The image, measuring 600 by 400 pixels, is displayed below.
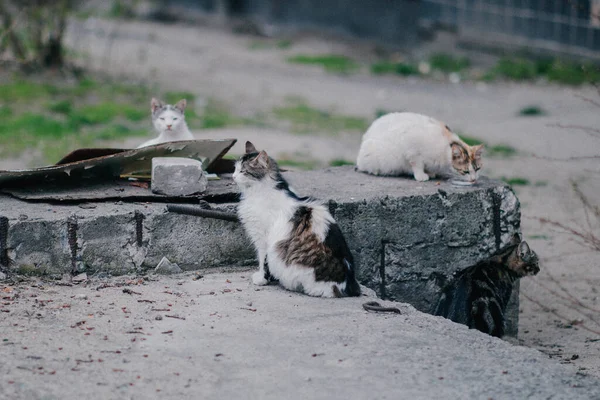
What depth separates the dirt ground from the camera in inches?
248

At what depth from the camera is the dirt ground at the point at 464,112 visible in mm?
6297

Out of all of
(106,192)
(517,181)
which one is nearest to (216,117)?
(517,181)

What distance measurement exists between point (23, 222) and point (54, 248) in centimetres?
22

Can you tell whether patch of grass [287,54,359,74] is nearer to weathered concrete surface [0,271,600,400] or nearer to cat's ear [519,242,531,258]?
cat's ear [519,242,531,258]

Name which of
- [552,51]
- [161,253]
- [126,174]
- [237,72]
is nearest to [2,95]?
[237,72]

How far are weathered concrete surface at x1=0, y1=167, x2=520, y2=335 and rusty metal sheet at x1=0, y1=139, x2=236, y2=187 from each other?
24cm

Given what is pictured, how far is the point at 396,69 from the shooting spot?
1509 centimetres

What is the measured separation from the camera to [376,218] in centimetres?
539

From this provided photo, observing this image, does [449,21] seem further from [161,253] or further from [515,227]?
[161,253]

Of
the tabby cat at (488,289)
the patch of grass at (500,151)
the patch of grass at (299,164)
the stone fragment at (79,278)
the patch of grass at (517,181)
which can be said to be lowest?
the tabby cat at (488,289)

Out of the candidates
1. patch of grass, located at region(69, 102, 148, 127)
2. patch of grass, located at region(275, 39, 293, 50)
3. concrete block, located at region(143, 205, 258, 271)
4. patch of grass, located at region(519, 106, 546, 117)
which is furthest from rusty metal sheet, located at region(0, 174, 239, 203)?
patch of grass, located at region(275, 39, 293, 50)

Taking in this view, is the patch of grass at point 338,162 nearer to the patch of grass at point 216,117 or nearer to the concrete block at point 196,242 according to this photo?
the patch of grass at point 216,117

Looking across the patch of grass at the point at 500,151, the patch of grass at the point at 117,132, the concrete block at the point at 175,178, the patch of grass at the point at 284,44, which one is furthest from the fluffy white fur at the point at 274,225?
the patch of grass at the point at 284,44

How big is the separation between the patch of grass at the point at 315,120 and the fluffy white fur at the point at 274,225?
6070 mm
